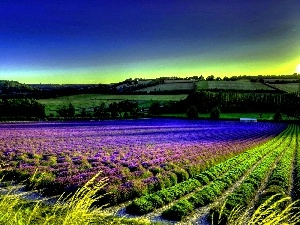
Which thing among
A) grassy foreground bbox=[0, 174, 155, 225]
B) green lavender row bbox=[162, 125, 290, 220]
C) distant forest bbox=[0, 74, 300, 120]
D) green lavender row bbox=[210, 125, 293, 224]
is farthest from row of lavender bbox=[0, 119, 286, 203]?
distant forest bbox=[0, 74, 300, 120]

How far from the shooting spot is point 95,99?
14962 cm

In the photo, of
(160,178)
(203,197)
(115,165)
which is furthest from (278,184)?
(115,165)

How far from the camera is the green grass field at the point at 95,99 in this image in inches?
5217

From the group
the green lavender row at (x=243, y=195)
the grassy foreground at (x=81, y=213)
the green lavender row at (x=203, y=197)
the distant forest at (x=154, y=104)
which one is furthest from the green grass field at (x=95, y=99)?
the grassy foreground at (x=81, y=213)

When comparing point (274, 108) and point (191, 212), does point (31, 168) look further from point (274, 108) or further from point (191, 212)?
point (274, 108)

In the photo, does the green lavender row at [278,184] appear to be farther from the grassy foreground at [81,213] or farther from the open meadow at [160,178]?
the grassy foreground at [81,213]

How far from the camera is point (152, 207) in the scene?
15.9 meters

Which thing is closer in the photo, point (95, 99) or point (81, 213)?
point (81, 213)

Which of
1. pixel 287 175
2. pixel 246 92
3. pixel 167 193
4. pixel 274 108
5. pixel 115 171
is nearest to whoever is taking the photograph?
pixel 167 193

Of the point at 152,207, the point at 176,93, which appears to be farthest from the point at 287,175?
the point at 176,93

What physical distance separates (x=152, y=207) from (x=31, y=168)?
10.7m

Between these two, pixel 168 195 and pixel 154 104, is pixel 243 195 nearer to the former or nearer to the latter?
pixel 168 195

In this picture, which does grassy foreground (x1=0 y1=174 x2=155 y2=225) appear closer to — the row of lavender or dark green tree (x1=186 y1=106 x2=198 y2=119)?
the row of lavender

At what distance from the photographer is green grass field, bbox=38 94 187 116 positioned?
132 m
